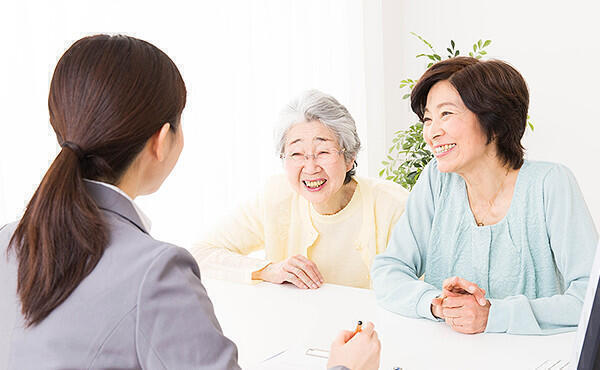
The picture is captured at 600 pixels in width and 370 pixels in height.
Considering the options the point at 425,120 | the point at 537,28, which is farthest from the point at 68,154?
the point at 537,28

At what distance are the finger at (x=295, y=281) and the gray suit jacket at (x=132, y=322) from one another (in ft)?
3.24

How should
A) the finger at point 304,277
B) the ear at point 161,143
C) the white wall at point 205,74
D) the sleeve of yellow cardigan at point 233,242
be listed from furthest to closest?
1. the white wall at point 205,74
2. the sleeve of yellow cardigan at point 233,242
3. the finger at point 304,277
4. the ear at point 161,143

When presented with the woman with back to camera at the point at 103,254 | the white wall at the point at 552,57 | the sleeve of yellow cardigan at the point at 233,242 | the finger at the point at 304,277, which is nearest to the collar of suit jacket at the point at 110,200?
the woman with back to camera at the point at 103,254

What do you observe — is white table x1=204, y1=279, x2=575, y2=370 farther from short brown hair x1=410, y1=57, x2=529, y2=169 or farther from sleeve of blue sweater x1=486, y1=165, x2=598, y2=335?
short brown hair x1=410, y1=57, x2=529, y2=169

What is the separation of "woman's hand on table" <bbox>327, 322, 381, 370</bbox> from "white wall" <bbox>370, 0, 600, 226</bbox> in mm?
2605

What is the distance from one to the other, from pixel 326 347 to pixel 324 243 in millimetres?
801

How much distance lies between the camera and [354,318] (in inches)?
66.1

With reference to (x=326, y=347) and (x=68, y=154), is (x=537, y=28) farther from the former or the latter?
(x=68, y=154)

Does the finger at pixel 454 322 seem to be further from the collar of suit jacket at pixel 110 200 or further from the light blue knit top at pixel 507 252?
the collar of suit jacket at pixel 110 200

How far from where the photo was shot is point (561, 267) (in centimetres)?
171

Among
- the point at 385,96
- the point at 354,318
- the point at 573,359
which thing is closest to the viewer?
the point at 573,359

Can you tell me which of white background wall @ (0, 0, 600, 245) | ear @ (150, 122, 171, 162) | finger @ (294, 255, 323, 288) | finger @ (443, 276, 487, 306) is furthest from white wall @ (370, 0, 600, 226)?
ear @ (150, 122, 171, 162)

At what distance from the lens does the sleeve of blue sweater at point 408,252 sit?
1733mm

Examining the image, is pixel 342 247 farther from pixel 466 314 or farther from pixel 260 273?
pixel 466 314
